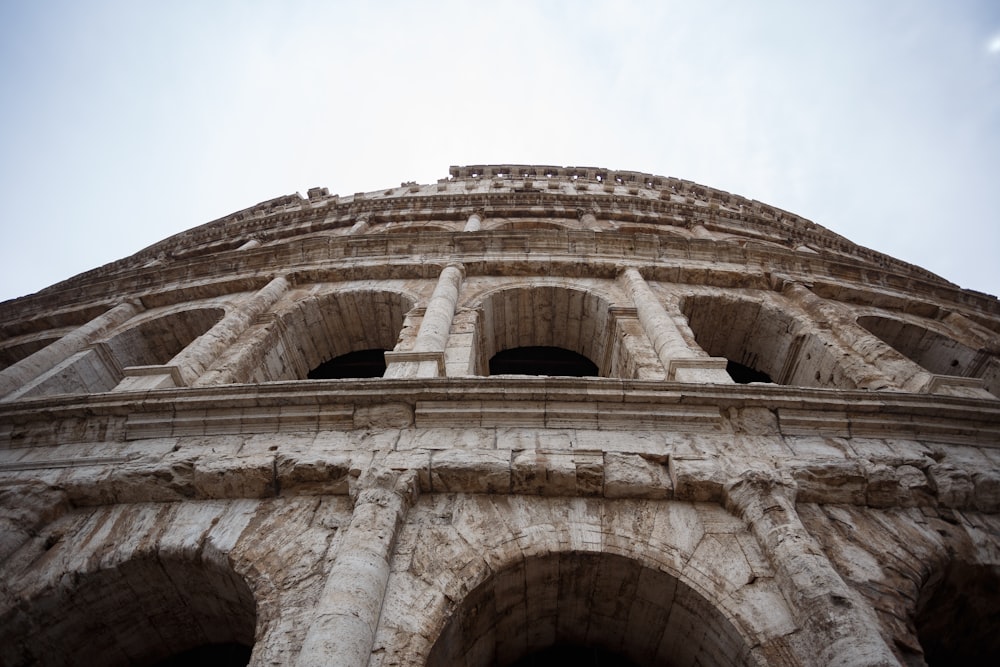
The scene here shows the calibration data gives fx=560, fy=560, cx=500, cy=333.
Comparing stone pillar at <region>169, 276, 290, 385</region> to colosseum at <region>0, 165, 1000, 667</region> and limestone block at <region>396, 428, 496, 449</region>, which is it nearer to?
Result: colosseum at <region>0, 165, 1000, 667</region>

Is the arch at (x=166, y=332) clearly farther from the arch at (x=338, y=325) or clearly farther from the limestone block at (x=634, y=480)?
the limestone block at (x=634, y=480)

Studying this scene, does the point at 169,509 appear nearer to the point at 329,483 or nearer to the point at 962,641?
the point at 329,483

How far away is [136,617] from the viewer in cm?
467

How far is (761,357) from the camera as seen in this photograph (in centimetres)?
926

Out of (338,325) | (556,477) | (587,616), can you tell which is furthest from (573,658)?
(338,325)

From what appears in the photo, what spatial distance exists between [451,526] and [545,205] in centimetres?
1354

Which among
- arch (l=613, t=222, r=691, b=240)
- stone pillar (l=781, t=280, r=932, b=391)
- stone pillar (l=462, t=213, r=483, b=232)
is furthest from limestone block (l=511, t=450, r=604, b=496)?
arch (l=613, t=222, r=691, b=240)

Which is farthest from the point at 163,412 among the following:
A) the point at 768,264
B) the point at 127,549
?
the point at 768,264

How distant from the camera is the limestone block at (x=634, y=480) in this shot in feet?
15.2

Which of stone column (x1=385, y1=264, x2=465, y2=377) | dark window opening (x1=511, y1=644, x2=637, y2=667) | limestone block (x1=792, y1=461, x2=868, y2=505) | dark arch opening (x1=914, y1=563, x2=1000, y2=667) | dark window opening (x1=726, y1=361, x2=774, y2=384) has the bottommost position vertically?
dark window opening (x1=511, y1=644, x2=637, y2=667)

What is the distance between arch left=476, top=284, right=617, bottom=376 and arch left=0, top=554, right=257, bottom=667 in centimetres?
522

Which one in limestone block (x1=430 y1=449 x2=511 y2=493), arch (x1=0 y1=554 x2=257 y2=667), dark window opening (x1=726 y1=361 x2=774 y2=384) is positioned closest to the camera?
arch (x1=0 y1=554 x2=257 y2=667)

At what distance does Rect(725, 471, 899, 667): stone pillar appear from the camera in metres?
3.30

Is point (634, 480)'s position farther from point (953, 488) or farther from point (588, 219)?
point (588, 219)
